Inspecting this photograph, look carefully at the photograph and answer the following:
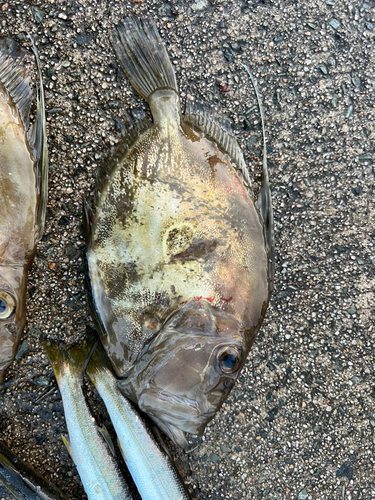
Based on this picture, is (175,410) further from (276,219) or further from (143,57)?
(143,57)

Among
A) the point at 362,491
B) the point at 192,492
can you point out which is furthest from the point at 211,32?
the point at 362,491

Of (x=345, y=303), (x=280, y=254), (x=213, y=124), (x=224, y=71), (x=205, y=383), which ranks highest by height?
(x=224, y=71)

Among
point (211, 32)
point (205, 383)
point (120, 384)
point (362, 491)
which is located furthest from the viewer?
point (362, 491)

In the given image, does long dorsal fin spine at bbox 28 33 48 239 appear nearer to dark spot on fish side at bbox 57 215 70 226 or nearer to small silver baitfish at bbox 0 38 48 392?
small silver baitfish at bbox 0 38 48 392

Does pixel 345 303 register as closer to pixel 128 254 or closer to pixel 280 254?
pixel 280 254

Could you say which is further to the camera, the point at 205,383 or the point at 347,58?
the point at 347,58

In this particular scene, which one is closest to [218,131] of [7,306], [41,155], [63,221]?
[41,155]
